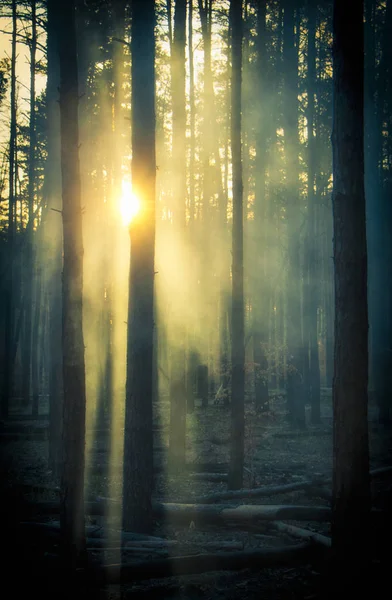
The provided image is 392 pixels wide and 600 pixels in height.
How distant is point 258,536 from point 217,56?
1820 centimetres

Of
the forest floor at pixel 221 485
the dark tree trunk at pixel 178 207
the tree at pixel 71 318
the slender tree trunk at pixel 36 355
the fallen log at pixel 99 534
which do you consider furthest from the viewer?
the slender tree trunk at pixel 36 355

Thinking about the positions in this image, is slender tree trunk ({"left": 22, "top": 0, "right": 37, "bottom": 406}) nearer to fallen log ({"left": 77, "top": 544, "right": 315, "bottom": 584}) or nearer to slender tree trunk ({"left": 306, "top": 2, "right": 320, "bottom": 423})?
slender tree trunk ({"left": 306, "top": 2, "right": 320, "bottom": 423})

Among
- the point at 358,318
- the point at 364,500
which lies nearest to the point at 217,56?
the point at 358,318

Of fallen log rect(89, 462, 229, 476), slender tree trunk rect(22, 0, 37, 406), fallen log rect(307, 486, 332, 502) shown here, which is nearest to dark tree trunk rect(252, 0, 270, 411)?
fallen log rect(89, 462, 229, 476)

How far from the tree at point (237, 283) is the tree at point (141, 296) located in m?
2.67

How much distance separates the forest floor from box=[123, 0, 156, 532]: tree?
76 cm

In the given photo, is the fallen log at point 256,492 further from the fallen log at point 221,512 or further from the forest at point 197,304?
the fallen log at point 221,512

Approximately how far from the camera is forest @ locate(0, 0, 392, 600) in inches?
220

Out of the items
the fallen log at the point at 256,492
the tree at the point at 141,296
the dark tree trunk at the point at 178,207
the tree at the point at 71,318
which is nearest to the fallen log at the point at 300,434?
the dark tree trunk at the point at 178,207

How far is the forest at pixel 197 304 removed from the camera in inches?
220

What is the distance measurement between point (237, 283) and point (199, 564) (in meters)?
5.73

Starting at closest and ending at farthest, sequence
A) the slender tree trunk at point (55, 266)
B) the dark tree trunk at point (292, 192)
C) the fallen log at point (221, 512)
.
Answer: the fallen log at point (221, 512)
the slender tree trunk at point (55, 266)
the dark tree trunk at point (292, 192)

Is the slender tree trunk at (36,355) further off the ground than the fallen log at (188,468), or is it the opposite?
the slender tree trunk at (36,355)

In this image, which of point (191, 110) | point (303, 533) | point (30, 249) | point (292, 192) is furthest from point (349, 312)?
point (30, 249)
